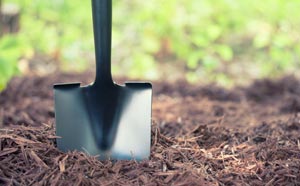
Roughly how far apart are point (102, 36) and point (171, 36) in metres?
3.10

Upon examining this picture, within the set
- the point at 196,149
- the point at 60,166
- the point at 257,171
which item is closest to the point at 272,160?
the point at 257,171

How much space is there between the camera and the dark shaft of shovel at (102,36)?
1605mm

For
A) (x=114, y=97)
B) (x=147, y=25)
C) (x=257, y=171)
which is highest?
(x=147, y=25)

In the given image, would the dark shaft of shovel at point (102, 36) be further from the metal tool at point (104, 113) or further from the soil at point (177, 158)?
the soil at point (177, 158)

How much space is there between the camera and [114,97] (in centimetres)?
165

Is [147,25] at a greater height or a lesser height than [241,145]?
greater

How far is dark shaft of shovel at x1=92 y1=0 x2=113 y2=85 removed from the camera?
1.61 metres

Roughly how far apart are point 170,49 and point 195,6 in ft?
2.86

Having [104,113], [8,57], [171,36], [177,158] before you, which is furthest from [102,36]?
[171,36]

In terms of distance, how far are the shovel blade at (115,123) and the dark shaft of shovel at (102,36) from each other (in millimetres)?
76

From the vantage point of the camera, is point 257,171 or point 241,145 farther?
point 241,145

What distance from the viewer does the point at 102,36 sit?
163cm

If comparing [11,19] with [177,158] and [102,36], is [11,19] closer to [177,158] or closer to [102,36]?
[102,36]

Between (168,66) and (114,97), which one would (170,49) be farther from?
(114,97)
